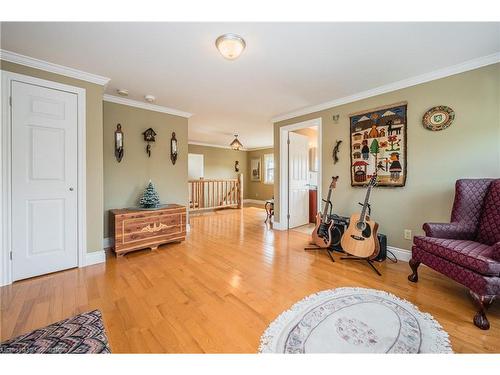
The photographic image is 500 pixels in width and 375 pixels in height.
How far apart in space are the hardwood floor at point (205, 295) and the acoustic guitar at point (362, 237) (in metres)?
0.18

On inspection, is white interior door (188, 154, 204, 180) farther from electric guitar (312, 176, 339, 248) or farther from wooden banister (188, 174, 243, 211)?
electric guitar (312, 176, 339, 248)

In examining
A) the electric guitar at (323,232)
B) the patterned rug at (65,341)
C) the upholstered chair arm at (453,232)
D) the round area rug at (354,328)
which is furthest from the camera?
the electric guitar at (323,232)

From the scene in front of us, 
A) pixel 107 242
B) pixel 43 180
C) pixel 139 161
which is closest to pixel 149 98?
pixel 139 161

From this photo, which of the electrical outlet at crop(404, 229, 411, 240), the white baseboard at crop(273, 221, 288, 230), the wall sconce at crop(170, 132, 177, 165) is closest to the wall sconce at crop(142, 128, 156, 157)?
the wall sconce at crop(170, 132, 177, 165)

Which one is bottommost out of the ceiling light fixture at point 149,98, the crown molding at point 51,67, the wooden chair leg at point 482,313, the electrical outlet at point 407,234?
the wooden chair leg at point 482,313

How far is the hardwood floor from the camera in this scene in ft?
4.54

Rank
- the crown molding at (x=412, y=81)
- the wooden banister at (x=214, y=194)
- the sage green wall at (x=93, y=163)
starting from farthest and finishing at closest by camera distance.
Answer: the wooden banister at (x=214, y=194)
the sage green wall at (x=93, y=163)
the crown molding at (x=412, y=81)

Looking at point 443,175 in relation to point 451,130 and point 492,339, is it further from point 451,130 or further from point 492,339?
point 492,339

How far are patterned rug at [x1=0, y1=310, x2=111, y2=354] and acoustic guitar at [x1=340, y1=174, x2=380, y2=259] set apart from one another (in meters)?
2.51

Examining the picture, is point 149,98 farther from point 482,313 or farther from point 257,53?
point 482,313

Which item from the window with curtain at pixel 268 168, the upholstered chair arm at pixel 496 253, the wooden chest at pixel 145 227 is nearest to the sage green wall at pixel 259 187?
the window with curtain at pixel 268 168

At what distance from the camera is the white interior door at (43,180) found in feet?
6.97

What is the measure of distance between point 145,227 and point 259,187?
5907mm

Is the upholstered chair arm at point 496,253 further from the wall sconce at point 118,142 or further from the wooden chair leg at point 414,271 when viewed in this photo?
the wall sconce at point 118,142
